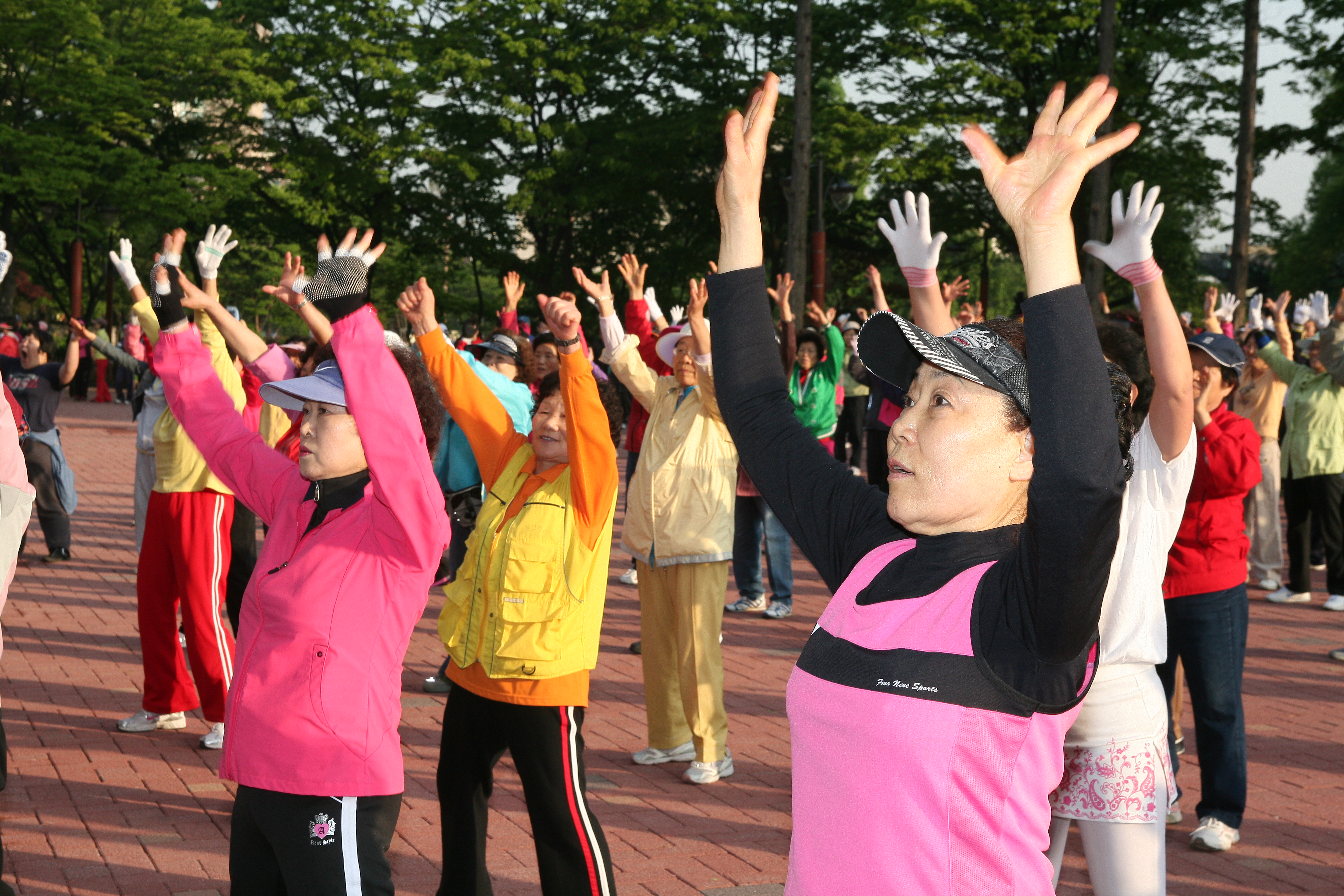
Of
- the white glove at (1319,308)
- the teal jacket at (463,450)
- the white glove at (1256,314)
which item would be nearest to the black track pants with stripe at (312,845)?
the teal jacket at (463,450)

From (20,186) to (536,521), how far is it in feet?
104

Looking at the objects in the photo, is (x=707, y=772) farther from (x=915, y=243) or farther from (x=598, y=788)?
(x=915, y=243)

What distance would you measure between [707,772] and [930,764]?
4.16m

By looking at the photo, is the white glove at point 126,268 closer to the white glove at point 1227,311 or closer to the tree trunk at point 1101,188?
the white glove at point 1227,311

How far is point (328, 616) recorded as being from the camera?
3047 millimetres

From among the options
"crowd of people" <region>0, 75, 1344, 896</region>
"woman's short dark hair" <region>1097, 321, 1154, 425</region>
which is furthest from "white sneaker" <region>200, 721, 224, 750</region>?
"woman's short dark hair" <region>1097, 321, 1154, 425</region>

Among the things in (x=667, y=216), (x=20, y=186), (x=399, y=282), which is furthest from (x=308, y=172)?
(x=667, y=216)

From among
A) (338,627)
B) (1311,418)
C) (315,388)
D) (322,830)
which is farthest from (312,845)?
(1311,418)

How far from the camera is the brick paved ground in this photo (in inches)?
186

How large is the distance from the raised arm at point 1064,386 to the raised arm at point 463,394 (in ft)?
8.69

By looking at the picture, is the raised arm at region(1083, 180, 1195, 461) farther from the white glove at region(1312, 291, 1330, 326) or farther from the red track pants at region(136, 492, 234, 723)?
the white glove at region(1312, 291, 1330, 326)

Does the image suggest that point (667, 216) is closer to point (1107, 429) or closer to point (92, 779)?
point (92, 779)

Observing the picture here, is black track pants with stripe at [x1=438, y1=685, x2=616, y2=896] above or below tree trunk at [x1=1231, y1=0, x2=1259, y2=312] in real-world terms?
below

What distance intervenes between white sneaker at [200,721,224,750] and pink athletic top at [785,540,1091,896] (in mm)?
4820
